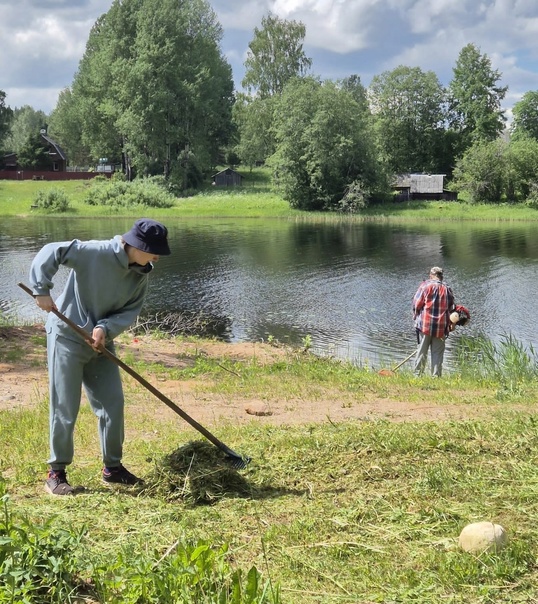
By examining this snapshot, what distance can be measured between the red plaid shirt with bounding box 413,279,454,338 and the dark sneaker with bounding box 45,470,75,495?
27.8 feet

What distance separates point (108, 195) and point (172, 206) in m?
6.34

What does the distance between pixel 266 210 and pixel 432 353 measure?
167ft

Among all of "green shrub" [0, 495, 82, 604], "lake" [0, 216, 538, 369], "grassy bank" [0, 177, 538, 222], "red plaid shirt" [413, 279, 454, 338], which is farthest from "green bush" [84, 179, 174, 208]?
"green shrub" [0, 495, 82, 604]

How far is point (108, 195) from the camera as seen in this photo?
209 feet

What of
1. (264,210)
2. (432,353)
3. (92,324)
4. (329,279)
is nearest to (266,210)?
(264,210)

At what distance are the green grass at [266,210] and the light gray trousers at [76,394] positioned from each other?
5331cm

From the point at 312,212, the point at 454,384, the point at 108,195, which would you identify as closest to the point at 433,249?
the point at 312,212

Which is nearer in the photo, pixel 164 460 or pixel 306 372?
pixel 164 460

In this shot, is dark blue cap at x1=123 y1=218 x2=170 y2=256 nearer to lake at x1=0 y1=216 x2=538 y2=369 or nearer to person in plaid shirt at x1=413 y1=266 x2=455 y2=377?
person in plaid shirt at x1=413 y1=266 x2=455 y2=377

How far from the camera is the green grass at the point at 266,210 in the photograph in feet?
196

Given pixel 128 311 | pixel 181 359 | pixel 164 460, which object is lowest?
pixel 181 359

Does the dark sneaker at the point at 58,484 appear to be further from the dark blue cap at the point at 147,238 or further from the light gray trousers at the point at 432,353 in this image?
the light gray trousers at the point at 432,353

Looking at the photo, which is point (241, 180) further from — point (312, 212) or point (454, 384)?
point (454, 384)

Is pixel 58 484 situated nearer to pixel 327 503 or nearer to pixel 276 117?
pixel 327 503
